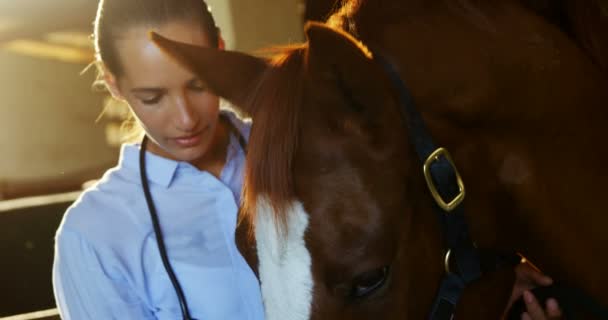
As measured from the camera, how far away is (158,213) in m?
1.14

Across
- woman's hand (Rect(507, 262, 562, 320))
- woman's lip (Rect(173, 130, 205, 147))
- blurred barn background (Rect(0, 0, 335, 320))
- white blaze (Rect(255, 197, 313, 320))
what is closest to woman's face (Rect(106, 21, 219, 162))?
woman's lip (Rect(173, 130, 205, 147))

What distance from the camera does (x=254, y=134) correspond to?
0.80 m

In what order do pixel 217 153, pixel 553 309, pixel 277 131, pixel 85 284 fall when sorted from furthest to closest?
1. pixel 217 153
2. pixel 85 284
3. pixel 553 309
4. pixel 277 131

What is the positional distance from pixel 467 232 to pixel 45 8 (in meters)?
4.91

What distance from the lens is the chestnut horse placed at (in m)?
0.78

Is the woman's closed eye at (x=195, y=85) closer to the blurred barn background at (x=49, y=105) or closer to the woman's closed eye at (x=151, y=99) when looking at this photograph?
the woman's closed eye at (x=151, y=99)

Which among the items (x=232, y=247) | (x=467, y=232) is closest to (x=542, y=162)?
(x=467, y=232)

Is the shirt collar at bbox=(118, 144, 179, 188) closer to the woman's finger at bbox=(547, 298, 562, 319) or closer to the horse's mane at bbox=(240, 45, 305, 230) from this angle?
the horse's mane at bbox=(240, 45, 305, 230)

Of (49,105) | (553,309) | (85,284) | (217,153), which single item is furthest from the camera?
(49,105)

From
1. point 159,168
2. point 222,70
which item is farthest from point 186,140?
point 222,70

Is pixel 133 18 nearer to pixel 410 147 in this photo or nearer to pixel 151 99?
pixel 151 99

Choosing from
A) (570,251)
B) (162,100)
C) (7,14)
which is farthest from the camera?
(7,14)

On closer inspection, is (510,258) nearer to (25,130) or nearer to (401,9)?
(401,9)

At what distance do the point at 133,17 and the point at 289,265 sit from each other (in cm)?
53
